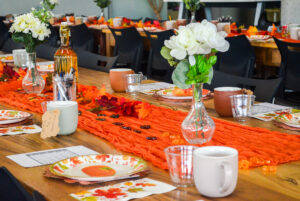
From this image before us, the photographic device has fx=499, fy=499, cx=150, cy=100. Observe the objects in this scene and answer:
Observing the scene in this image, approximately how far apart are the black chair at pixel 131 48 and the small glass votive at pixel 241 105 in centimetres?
310

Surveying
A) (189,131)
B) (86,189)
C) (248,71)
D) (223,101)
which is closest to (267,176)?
(189,131)

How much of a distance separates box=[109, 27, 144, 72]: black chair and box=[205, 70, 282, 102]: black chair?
238 centimetres

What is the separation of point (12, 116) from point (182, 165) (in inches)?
36.2

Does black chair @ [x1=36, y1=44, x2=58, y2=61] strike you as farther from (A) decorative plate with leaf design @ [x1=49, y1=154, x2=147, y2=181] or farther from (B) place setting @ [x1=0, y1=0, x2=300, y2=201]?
(A) decorative plate with leaf design @ [x1=49, y1=154, x2=147, y2=181]

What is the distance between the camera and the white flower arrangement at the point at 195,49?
4.27 feet

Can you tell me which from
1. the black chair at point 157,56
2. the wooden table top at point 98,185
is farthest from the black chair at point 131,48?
the wooden table top at point 98,185

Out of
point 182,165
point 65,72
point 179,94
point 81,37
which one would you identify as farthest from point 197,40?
point 81,37

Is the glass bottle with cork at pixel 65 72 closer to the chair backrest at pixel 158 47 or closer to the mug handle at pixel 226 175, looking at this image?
the mug handle at pixel 226 175

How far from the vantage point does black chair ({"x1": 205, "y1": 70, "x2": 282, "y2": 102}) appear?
215 centimetres

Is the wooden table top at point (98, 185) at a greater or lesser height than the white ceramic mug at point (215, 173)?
lesser

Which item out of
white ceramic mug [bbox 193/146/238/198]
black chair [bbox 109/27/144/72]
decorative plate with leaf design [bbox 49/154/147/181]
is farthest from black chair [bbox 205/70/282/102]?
black chair [bbox 109/27/144/72]

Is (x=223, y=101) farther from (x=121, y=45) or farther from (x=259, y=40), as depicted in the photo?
(x=121, y=45)

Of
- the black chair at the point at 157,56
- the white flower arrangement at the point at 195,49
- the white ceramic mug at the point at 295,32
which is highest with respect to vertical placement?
the white flower arrangement at the point at 195,49

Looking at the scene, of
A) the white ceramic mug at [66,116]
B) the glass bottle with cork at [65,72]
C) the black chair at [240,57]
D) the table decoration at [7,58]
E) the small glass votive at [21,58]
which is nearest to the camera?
the white ceramic mug at [66,116]
